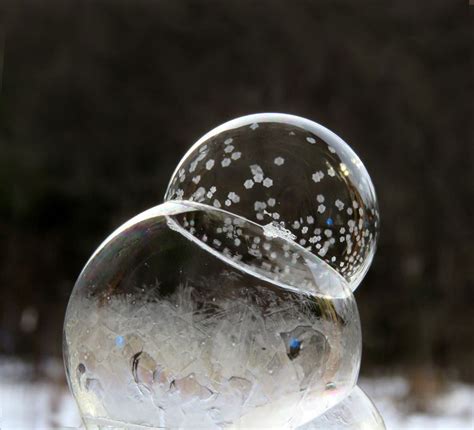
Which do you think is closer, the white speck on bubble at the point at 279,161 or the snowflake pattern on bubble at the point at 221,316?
the snowflake pattern on bubble at the point at 221,316

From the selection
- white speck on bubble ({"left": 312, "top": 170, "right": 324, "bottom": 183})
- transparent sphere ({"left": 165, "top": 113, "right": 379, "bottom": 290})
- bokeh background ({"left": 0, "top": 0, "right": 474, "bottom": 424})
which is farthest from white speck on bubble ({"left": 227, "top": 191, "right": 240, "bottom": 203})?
bokeh background ({"left": 0, "top": 0, "right": 474, "bottom": 424})

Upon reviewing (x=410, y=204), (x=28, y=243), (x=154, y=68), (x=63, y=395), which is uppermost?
(x=154, y=68)

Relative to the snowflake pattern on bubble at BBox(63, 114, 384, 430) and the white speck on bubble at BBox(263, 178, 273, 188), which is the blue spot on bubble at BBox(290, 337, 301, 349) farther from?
the white speck on bubble at BBox(263, 178, 273, 188)

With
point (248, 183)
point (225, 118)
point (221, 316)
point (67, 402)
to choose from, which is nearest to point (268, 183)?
point (248, 183)

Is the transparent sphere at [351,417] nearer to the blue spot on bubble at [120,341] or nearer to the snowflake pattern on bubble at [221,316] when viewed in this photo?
the snowflake pattern on bubble at [221,316]

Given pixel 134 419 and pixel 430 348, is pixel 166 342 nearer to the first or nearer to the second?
pixel 134 419

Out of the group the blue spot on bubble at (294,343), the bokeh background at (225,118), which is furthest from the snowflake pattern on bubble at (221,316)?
the bokeh background at (225,118)

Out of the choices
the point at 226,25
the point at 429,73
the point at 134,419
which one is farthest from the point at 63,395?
the point at 134,419

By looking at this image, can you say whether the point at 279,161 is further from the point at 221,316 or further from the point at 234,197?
the point at 221,316
